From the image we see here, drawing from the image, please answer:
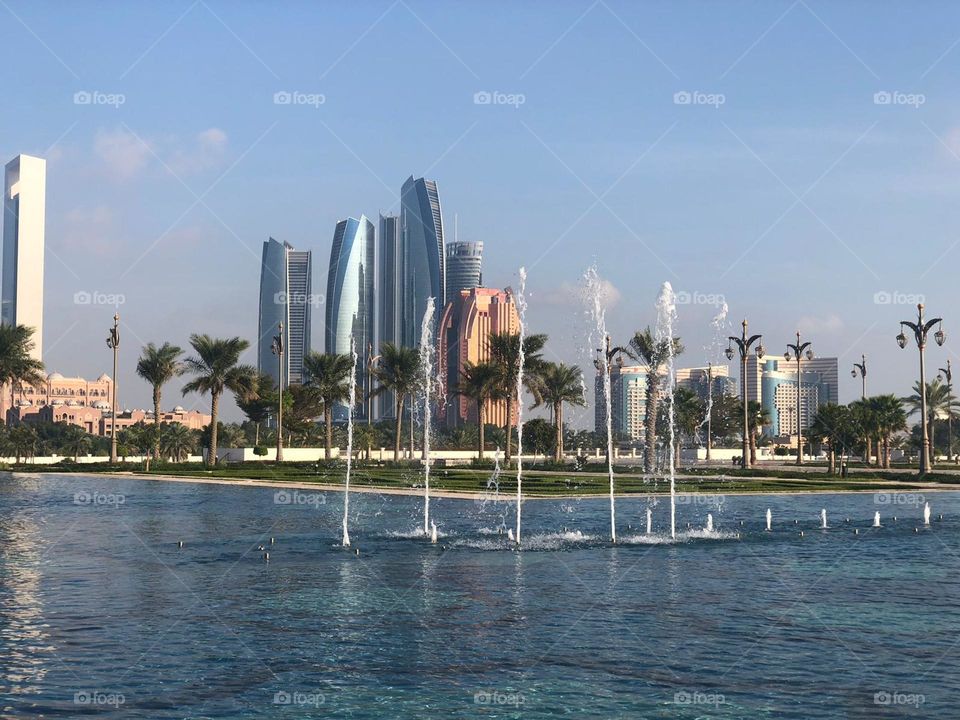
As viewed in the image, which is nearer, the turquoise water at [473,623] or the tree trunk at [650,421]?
the turquoise water at [473,623]

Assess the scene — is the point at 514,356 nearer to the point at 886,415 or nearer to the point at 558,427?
the point at 558,427

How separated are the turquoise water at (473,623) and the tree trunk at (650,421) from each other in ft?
118

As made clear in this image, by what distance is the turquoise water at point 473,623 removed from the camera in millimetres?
13633

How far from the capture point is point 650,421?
71.1 metres

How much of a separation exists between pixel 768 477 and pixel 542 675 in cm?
5339

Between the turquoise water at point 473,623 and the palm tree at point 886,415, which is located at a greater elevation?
the palm tree at point 886,415

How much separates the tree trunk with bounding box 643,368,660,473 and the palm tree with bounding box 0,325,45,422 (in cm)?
4590

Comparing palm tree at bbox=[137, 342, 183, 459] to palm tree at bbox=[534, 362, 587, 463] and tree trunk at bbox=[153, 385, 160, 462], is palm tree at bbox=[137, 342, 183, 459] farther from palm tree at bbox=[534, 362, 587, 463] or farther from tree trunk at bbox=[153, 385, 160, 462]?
palm tree at bbox=[534, 362, 587, 463]

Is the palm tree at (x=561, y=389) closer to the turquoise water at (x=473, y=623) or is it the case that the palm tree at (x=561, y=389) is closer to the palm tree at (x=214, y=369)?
the palm tree at (x=214, y=369)

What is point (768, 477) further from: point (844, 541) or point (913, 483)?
point (844, 541)

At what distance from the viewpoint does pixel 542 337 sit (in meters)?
80.1

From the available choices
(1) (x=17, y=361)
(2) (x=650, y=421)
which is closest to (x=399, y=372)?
(2) (x=650, y=421)

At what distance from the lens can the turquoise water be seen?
13633mm

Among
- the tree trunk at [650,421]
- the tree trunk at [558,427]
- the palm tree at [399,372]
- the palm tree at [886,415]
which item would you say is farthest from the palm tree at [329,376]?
the palm tree at [886,415]
